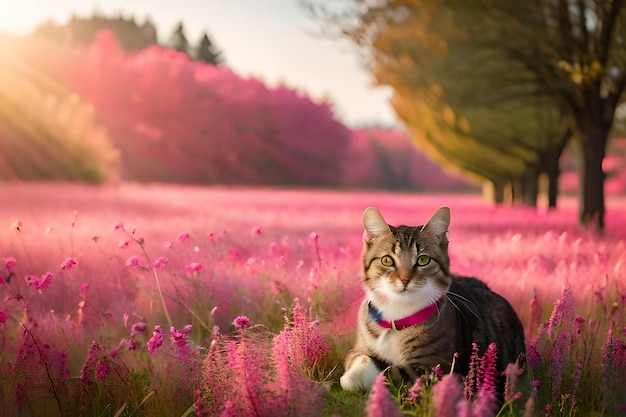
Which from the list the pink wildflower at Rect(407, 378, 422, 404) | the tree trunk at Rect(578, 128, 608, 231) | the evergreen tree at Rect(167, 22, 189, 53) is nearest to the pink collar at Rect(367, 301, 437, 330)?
the pink wildflower at Rect(407, 378, 422, 404)

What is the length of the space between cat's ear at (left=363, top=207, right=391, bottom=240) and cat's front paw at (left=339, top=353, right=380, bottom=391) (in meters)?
0.71

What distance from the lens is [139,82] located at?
27.9m

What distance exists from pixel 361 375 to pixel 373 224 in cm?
86

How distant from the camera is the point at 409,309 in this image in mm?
3400

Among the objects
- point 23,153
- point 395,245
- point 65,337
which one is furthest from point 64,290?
point 23,153

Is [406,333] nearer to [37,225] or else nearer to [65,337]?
[65,337]

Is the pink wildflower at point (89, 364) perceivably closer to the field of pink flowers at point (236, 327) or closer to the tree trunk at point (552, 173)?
the field of pink flowers at point (236, 327)

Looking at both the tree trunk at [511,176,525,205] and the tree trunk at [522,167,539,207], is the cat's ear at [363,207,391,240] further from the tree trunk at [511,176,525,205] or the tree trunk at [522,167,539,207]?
the tree trunk at [511,176,525,205]

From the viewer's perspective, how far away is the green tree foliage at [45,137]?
17.8m

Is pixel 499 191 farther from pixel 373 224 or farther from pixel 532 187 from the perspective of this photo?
pixel 373 224

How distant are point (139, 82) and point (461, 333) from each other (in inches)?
1053

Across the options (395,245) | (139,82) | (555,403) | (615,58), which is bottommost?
(555,403)

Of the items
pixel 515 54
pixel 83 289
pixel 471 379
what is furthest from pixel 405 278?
pixel 515 54

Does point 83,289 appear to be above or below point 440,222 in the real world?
below
